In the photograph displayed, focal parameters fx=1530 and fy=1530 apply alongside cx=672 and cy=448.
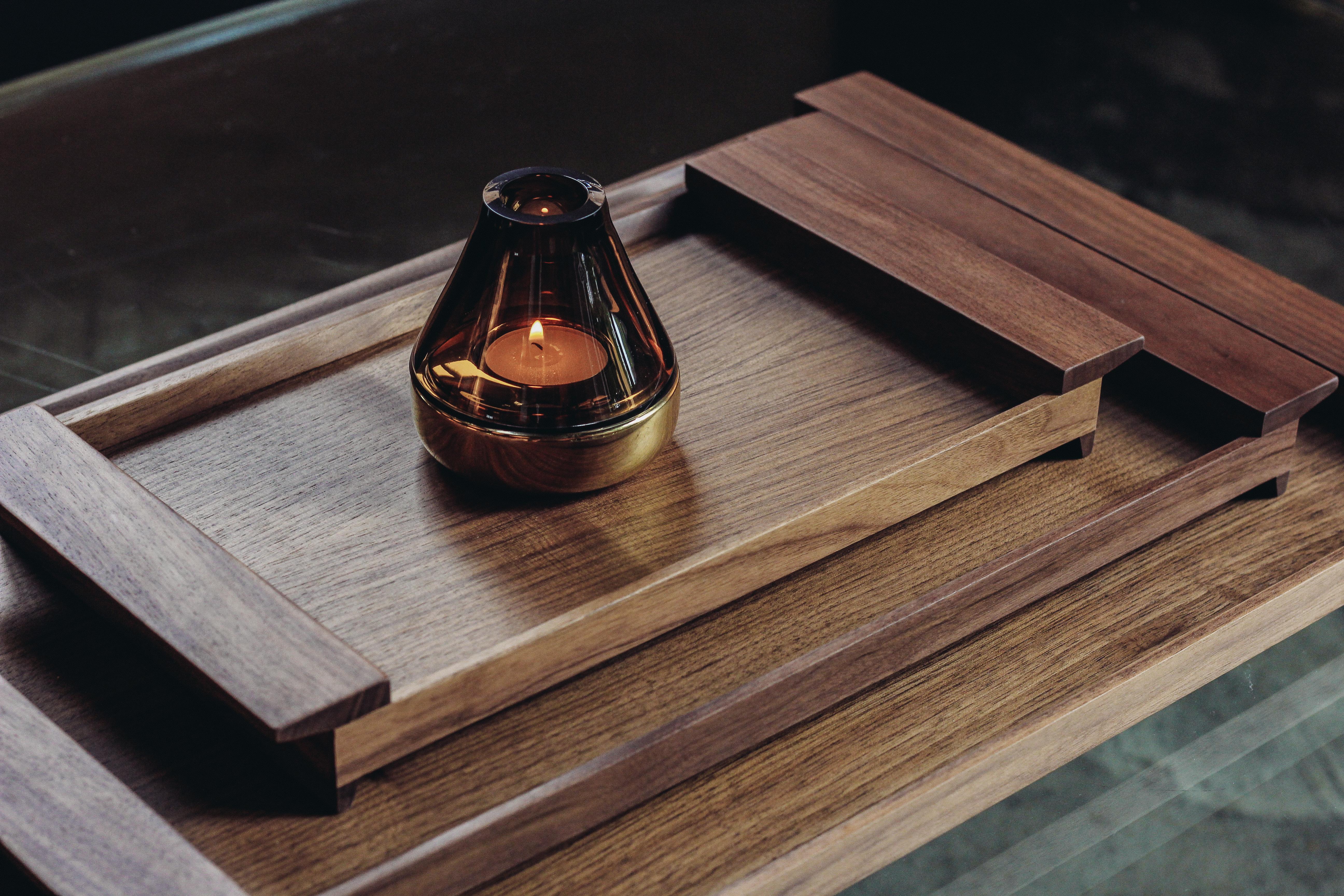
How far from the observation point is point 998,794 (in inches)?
26.3

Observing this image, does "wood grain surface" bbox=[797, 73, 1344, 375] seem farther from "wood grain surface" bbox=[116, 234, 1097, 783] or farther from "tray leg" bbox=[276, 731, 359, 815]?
"tray leg" bbox=[276, 731, 359, 815]

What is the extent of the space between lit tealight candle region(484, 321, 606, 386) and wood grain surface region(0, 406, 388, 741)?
136mm

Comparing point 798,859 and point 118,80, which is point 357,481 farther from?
point 118,80

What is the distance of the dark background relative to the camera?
3.35ft

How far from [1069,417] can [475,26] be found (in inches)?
30.6

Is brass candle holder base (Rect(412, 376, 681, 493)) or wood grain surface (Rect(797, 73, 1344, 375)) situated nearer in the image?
brass candle holder base (Rect(412, 376, 681, 493))

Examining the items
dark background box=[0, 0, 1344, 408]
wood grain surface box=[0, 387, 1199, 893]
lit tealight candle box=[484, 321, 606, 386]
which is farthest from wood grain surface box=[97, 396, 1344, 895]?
dark background box=[0, 0, 1344, 408]

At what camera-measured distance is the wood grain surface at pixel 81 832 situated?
0.51 metres

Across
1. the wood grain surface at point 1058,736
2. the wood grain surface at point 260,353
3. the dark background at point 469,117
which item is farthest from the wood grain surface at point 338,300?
the wood grain surface at point 1058,736

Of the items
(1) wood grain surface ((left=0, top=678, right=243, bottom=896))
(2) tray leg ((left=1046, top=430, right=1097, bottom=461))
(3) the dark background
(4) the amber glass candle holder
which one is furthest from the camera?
(3) the dark background

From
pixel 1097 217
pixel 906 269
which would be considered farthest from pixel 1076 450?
pixel 1097 217

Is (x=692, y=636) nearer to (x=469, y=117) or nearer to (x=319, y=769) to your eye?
(x=319, y=769)

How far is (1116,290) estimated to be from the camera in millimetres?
841

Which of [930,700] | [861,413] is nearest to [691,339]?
[861,413]
